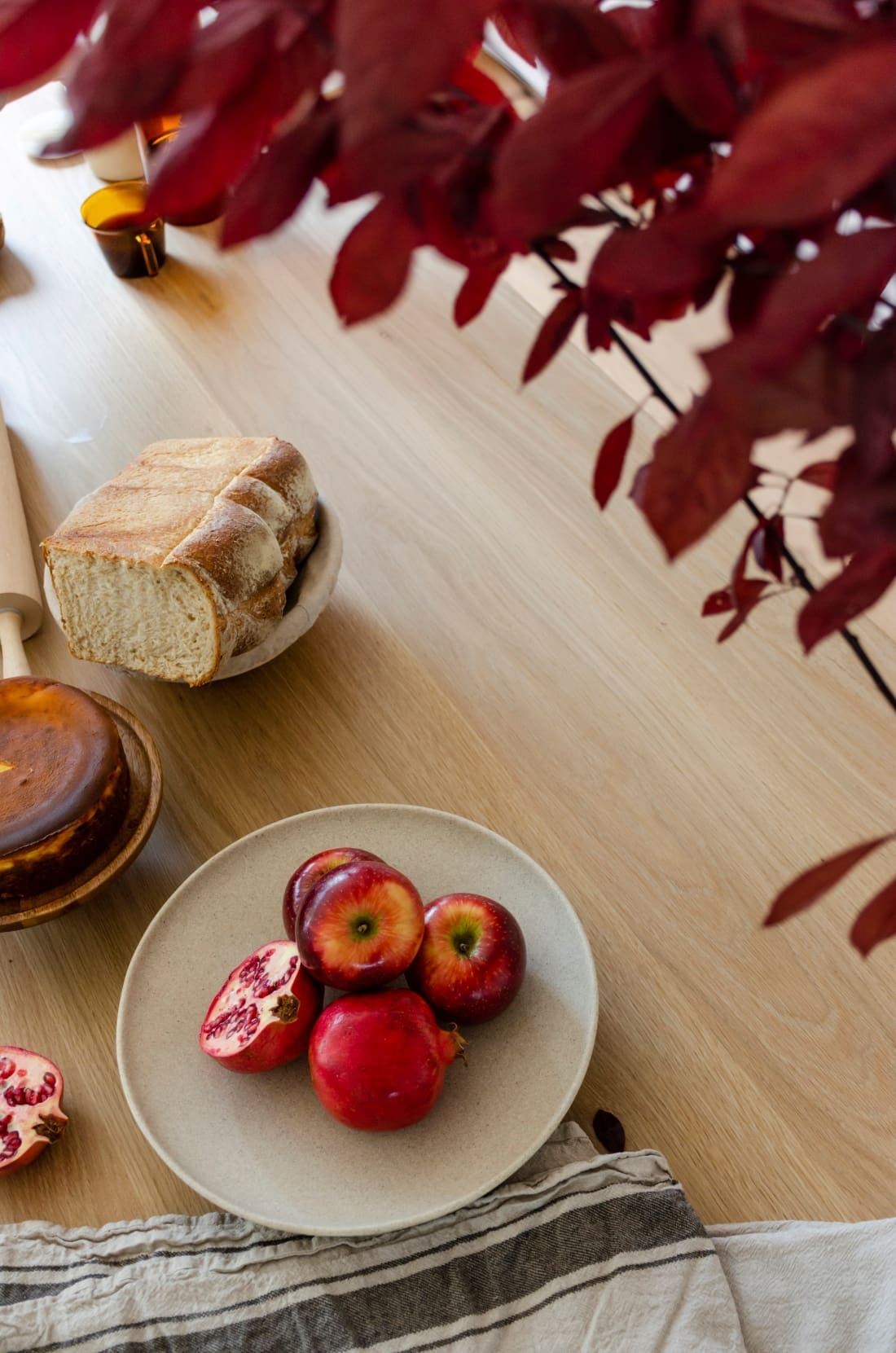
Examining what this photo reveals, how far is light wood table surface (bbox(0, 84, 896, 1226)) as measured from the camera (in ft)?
2.43

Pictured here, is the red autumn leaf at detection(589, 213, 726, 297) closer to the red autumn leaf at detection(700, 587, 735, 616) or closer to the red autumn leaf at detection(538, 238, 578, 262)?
the red autumn leaf at detection(538, 238, 578, 262)

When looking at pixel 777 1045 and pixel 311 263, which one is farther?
pixel 311 263

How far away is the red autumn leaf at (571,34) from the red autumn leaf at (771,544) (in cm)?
23

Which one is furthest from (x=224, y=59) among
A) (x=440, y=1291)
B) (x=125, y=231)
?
(x=125, y=231)

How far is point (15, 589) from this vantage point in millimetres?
979

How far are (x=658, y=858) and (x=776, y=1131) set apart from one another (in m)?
0.20

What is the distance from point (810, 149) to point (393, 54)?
3.1 inches

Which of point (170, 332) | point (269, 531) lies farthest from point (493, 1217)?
point (170, 332)

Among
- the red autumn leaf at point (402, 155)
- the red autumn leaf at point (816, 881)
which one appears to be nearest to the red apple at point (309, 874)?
the red autumn leaf at point (816, 881)

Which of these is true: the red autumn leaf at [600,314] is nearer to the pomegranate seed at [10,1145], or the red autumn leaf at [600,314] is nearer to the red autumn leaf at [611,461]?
the red autumn leaf at [611,461]

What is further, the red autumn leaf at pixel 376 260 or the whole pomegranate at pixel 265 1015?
the whole pomegranate at pixel 265 1015

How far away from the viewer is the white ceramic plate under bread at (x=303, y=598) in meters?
0.93

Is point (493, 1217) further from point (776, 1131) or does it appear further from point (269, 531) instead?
point (269, 531)

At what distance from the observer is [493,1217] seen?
26.6 inches
